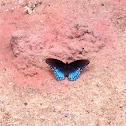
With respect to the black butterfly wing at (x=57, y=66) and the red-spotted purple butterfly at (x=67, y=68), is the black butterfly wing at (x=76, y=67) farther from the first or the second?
the black butterfly wing at (x=57, y=66)

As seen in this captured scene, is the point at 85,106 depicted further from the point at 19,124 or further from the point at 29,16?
the point at 29,16

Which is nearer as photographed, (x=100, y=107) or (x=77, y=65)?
(x=100, y=107)

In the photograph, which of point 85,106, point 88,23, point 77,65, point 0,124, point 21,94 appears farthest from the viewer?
point 88,23

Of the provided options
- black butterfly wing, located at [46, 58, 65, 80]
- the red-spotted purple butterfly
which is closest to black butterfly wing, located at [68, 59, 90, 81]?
the red-spotted purple butterfly

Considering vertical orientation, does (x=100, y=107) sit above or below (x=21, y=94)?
below

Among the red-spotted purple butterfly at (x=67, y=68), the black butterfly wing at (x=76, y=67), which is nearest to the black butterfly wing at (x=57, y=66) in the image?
the red-spotted purple butterfly at (x=67, y=68)

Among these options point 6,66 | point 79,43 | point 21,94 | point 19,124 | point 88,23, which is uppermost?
point 88,23

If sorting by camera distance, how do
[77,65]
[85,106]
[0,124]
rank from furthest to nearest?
1. [77,65]
2. [85,106]
3. [0,124]

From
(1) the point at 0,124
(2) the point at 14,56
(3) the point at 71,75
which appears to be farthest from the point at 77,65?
(1) the point at 0,124
